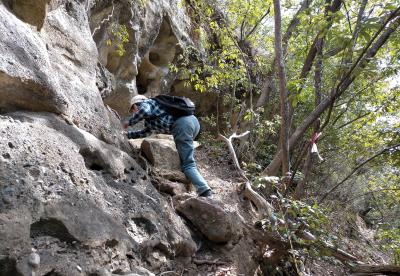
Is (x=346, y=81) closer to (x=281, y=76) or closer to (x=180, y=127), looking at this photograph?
(x=281, y=76)

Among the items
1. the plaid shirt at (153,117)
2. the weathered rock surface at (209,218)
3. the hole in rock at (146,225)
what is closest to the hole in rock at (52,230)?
the hole in rock at (146,225)

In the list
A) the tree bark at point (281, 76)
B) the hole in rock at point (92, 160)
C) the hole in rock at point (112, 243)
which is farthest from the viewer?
the tree bark at point (281, 76)

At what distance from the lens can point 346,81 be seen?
4270 mm

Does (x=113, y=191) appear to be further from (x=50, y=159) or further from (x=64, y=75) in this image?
(x=64, y=75)

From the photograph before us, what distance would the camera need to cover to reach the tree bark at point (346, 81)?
11.6ft

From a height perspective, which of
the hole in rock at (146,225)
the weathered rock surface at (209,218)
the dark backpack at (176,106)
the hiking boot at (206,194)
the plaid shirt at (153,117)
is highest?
the dark backpack at (176,106)

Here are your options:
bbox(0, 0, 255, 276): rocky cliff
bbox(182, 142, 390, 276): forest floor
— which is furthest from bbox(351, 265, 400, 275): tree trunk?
bbox(0, 0, 255, 276): rocky cliff

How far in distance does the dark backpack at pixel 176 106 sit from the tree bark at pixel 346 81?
191 centimetres

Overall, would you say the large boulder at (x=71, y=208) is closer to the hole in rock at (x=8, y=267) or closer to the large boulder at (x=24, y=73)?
the hole in rock at (x=8, y=267)

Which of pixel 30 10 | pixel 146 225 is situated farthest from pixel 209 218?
pixel 30 10

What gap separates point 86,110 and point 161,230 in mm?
1745

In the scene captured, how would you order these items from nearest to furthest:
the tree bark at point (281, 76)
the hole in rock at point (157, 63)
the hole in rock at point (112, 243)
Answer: the hole in rock at point (112, 243) < the tree bark at point (281, 76) < the hole in rock at point (157, 63)

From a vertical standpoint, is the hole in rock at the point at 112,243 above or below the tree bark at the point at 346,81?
below

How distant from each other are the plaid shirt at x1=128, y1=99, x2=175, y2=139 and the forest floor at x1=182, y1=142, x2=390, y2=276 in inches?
50.7
